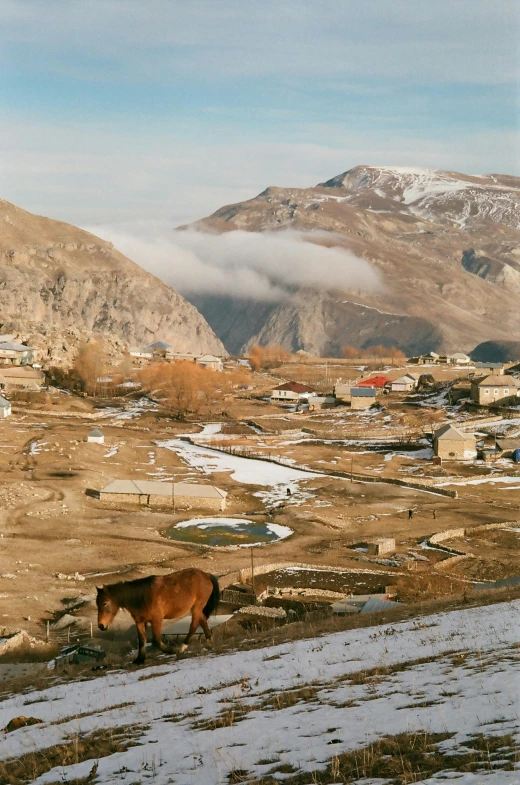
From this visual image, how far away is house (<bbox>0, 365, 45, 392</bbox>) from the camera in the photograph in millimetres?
145625

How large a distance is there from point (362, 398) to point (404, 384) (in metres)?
21.2

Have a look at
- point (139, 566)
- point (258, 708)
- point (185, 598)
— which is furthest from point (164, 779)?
point (139, 566)

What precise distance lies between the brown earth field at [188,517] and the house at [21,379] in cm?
3804

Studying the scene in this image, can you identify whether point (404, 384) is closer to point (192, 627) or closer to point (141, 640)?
point (192, 627)

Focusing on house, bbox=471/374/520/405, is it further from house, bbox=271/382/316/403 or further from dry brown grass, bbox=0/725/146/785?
dry brown grass, bbox=0/725/146/785

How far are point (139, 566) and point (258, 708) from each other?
1332 inches

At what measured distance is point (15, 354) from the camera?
6654 inches

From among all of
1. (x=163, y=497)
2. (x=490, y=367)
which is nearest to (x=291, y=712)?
(x=163, y=497)

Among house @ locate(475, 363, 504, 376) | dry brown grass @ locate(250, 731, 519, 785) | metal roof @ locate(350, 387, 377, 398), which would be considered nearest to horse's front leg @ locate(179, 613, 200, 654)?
dry brown grass @ locate(250, 731, 519, 785)

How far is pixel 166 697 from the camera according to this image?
1405 cm

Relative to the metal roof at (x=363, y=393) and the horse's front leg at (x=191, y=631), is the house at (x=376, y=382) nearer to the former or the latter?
Result: the metal roof at (x=363, y=393)

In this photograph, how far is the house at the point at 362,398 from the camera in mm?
138875

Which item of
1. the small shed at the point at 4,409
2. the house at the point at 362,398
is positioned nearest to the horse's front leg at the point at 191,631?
the small shed at the point at 4,409

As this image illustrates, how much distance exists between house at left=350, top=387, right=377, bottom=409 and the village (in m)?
0.34
